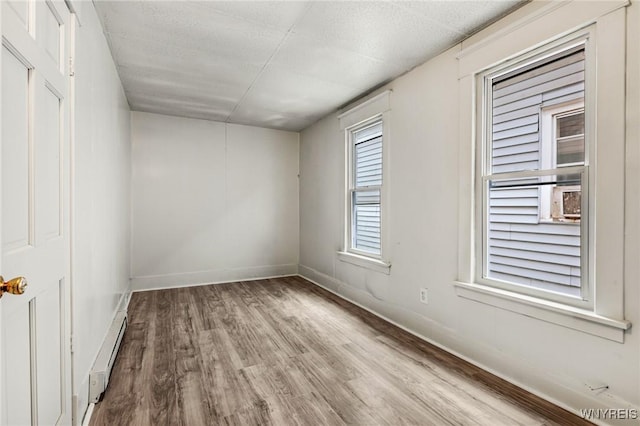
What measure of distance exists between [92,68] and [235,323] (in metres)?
2.32

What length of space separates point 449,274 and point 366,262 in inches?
43.9

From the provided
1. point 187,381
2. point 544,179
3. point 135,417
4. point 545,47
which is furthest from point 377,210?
point 135,417

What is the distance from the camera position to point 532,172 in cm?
198

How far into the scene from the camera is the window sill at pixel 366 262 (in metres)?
3.19

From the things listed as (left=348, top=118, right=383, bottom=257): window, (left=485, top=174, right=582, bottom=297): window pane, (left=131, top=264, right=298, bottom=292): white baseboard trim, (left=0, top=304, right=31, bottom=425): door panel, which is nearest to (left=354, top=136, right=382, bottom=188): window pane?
(left=348, top=118, right=383, bottom=257): window

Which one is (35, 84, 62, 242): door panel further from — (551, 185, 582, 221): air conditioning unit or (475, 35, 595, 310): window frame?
(551, 185, 582, 221): air conditioning unit

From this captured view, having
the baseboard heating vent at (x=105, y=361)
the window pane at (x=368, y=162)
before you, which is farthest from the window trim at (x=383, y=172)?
the baseboard heating vent at (x=105, y=361)

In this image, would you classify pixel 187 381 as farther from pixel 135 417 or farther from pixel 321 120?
pixel 321 120

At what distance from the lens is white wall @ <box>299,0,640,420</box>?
5.04 ft

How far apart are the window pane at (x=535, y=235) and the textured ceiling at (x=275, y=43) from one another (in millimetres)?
1163

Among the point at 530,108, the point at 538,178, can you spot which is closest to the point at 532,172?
the point at 538,178

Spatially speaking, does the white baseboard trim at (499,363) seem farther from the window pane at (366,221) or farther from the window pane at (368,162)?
the window pane at (368,162)

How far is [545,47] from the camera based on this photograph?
74.9 inches

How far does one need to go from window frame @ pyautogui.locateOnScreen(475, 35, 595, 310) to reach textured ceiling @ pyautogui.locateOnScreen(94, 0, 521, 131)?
36 centimetres
